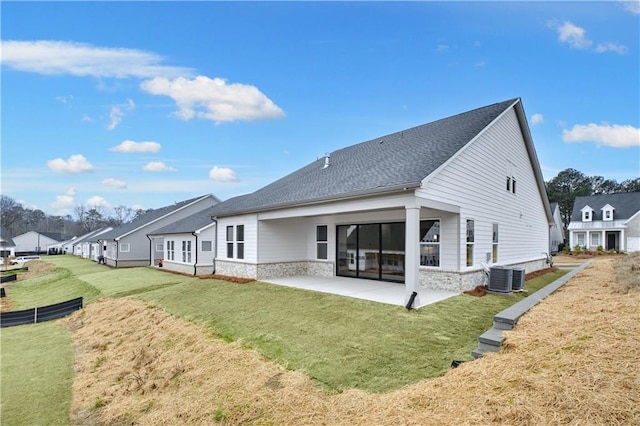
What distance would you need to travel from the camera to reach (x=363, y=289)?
34.3 feet

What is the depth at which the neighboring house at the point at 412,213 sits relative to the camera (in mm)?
9211

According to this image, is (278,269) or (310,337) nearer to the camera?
(310,337)

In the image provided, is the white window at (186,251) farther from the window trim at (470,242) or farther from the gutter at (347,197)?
the window trim at (470,242)

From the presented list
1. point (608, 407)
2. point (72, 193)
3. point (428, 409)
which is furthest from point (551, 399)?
point (72, 193)

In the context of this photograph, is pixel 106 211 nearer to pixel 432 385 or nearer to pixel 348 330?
pixel 348 330

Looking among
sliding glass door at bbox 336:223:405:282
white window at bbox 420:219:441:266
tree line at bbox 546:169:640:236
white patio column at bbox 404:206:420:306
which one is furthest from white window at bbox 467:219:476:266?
tree line at bbox 546:169:640:236

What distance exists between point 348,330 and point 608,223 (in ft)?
126

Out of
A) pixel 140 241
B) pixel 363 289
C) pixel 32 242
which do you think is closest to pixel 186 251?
pixel 140 241

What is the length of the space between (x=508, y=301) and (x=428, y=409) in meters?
6.96

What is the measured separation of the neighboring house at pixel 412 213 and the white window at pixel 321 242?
5 centimetres

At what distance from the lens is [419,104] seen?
716 inches

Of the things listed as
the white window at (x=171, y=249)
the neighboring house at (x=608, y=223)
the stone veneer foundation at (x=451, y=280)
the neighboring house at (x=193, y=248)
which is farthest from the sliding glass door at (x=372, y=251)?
the neighboring house at (x=608, y=223)

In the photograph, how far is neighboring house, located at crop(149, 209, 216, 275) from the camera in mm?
17266

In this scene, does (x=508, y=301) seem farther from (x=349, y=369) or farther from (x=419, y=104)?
(x=419, y=104)
